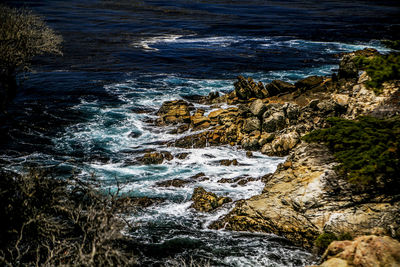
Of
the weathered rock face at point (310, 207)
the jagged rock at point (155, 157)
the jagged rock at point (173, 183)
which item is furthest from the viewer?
the jagged rock at point (155, 157)

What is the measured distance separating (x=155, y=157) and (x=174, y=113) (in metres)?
5.33

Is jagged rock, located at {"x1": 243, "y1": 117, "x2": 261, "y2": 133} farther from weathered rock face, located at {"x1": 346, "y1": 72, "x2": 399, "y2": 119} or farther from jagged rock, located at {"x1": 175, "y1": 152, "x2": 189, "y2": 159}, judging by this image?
weathered rock face, located at {"x1": 346, "y1": 72, "x2": 399, "y2": 119}

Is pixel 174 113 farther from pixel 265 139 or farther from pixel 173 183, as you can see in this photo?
pixel 173 183

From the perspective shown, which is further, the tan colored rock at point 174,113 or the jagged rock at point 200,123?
the tan colored rock at point 174,113

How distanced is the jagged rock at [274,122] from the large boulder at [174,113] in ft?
17.3

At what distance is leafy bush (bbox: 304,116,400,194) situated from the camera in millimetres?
9305

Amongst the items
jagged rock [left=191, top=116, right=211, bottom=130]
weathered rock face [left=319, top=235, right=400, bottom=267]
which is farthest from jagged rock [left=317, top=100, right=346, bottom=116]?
weathered rock face [left=319, top=235, right=400, bottom=267]

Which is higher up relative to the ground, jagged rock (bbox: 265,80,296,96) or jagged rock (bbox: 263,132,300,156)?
jagged rock (bbox: 265,80,296,96)

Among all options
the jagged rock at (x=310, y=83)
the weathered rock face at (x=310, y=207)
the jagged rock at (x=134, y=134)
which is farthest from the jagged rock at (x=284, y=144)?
the jagged rock at (x=134, y=134)

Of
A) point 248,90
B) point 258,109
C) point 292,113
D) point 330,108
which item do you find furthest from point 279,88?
point 330,108

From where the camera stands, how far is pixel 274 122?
1859 cm

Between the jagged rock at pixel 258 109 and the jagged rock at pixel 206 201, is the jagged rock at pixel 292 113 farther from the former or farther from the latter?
the jagged rock at pixel 206 201

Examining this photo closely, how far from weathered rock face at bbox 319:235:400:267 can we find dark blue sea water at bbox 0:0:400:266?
228 cm

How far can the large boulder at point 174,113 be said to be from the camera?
21984 mm
